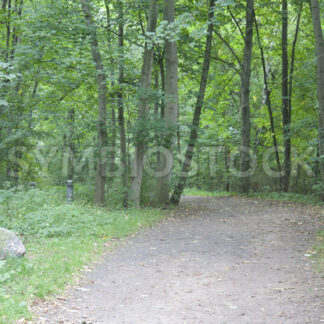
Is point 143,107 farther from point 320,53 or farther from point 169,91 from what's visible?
point 320,53

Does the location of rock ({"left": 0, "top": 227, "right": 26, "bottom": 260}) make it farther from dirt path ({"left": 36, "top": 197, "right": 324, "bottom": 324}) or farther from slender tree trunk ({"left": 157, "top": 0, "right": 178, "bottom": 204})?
slender tree trunk ({"left": 157, "top": 0, "right": 178, "bottom": 204})

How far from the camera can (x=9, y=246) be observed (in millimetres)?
6188

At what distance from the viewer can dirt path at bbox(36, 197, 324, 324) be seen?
15.8ft

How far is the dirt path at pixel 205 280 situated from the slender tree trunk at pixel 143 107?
3.40 m

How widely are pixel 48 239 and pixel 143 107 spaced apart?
670 centimetres

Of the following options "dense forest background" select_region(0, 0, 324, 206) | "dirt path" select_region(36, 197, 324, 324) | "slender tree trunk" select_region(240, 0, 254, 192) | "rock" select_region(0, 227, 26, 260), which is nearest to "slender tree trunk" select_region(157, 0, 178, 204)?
"dense forest background" select_region(0, 0, 324, 206)

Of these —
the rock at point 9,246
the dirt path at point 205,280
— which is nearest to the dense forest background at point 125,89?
the dirt path at point 205,280

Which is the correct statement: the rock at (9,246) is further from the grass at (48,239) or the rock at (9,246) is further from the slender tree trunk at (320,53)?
the slender tree trunk at (320,53)

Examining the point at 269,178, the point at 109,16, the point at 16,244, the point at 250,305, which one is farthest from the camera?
the point at 269,178

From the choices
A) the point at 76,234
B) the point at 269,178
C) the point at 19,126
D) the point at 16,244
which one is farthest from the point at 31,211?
the point at 269,178

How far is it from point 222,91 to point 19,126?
11.1 metres

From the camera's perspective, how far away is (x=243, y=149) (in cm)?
1894

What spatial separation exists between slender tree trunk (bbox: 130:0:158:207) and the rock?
7047mm

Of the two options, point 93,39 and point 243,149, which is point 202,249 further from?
point 243,149
